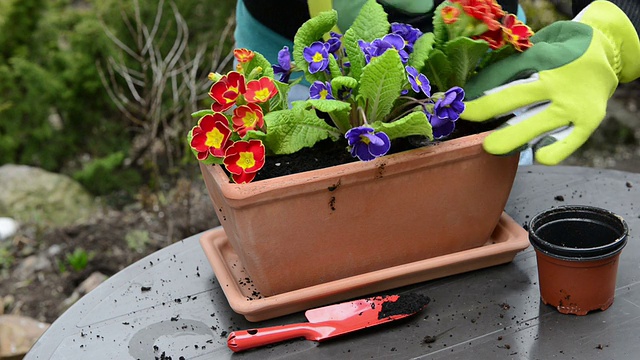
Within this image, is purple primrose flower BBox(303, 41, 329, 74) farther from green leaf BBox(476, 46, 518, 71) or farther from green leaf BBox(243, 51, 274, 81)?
green leaf BBox(476, 46, 518, 71)

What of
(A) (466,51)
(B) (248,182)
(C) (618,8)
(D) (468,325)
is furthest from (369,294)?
(C) (618,8)

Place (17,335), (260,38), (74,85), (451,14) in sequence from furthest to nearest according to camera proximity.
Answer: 1. (74,85)
2. (17,335)
3. (260,38)
4. (451,14)

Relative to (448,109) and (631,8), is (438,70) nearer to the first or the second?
(448,109)

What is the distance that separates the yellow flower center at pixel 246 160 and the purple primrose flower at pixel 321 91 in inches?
5.0

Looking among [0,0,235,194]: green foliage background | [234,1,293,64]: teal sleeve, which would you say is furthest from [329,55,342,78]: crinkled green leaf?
[0,0,235,194]: green foliage background

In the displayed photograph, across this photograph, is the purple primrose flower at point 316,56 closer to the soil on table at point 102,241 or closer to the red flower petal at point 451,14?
the red flower petal at point 451,14

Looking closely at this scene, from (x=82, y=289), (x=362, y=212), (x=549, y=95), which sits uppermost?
(x=549, y=95)

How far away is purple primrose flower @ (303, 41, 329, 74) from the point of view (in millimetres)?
1087

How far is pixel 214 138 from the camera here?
1.06 m

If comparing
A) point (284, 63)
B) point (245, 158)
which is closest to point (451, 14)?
point (284, 63)

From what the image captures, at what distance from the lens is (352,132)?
102cm

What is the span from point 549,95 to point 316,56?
343mm

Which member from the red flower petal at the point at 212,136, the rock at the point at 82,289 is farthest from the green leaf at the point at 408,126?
the rock at the point at 82,289

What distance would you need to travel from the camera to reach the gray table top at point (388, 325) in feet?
3.40
